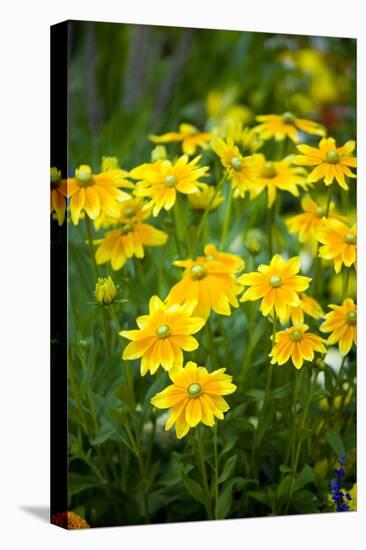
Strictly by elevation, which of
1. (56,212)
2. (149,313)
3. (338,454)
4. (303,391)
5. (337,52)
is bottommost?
(338,454)

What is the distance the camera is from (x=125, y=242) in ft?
6.23

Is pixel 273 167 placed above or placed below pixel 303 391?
above

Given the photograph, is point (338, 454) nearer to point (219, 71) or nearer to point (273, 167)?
point (273, 167)

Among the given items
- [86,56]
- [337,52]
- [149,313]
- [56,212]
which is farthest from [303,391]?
[86,56]

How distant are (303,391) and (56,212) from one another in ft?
1.77

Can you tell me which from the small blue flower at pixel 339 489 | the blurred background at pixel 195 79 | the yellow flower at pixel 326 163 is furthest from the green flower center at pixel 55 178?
the blurred background at pixel 195 79

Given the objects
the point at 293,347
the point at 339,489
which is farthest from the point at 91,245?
the point at 339,489

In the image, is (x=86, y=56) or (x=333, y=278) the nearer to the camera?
(x=333, y=278)

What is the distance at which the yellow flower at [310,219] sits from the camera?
202 cm

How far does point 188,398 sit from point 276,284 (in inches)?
9.9

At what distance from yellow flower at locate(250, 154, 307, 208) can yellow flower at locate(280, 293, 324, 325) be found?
0.19 meters

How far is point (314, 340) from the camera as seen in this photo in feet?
6.26

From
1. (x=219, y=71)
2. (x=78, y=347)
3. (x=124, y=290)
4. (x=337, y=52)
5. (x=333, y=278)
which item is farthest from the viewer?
(x=219, y=71)

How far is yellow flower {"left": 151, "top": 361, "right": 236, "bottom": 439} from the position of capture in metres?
1.79
